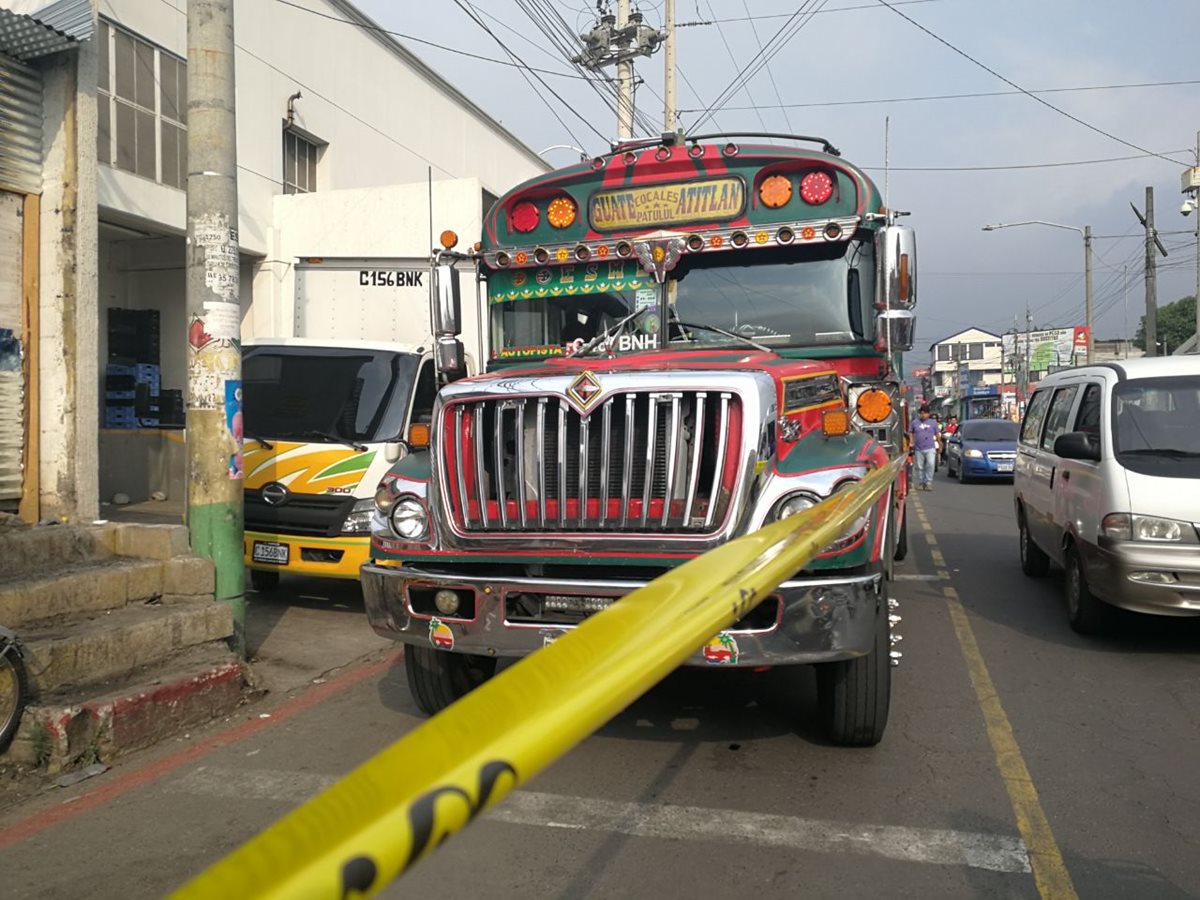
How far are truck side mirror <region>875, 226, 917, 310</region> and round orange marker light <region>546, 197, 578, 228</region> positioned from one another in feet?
6.46

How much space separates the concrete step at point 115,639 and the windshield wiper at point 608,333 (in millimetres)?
2696

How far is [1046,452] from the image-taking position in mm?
8477

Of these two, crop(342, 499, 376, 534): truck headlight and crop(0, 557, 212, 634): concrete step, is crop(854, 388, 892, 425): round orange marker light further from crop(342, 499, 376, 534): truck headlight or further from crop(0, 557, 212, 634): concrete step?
crop(0, 557, 212, 634): concrete step

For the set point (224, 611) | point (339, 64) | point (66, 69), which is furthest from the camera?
point (339, 64)

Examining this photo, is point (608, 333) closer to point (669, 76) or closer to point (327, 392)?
point (327, 392)

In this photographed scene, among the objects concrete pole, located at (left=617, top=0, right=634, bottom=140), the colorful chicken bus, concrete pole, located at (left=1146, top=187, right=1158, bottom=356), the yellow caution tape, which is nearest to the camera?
the yellow caution tape

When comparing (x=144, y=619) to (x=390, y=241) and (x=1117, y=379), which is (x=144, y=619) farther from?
(x=390, y=241)

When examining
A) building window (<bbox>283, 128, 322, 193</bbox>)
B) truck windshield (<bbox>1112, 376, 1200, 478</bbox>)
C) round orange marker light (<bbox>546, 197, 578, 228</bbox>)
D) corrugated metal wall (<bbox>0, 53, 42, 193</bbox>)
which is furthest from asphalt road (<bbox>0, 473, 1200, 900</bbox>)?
building window (<bbox>283, 128, 322, 193</bbox>)

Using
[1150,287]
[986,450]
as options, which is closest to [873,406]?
[986,450]

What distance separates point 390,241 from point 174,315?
3.63 meters

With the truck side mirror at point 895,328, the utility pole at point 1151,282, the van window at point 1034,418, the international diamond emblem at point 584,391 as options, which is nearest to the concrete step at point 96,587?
the international diamond emblem at point 584,391

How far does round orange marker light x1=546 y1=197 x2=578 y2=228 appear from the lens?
6.47 m

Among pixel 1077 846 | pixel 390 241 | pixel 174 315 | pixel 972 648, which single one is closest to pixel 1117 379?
pixel 972 648

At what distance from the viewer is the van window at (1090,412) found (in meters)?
7.06
